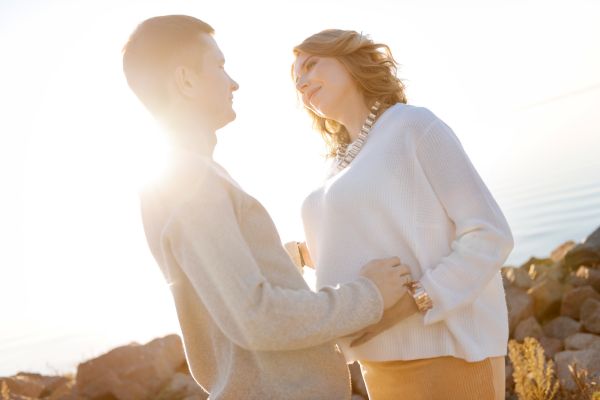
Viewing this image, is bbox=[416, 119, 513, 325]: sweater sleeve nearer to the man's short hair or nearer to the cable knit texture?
the cable knit texture

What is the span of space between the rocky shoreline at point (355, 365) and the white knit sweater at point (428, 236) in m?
2.69

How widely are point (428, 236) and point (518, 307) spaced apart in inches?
172

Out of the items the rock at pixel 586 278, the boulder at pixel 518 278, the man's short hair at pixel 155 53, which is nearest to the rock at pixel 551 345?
the boulder at pixel 518 278

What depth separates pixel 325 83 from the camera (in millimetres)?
2738

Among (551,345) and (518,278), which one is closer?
(551,345)

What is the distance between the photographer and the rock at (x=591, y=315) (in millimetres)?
5766

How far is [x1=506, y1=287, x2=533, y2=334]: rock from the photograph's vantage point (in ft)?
20.0

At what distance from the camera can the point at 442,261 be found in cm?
215

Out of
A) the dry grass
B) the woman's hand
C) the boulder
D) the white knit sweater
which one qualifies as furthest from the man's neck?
the boulder

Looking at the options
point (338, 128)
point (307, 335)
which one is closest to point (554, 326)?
point (338, 128)

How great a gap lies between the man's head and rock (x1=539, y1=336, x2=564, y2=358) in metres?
4.58

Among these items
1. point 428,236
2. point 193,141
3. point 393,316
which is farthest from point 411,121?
point 193,141

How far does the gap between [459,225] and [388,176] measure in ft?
0.93

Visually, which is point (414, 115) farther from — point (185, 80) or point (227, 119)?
point (185, 80)
